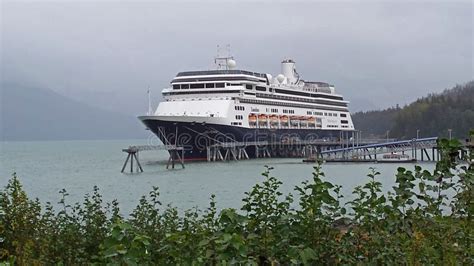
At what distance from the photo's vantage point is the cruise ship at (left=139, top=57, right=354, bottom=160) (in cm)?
6044

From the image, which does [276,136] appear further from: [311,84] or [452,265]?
[452,265]

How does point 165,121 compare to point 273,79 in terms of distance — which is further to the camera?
point 273,79

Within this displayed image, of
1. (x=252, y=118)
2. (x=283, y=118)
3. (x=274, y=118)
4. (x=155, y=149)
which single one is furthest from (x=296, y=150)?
(x=155, y=149)

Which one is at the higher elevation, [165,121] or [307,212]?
[165,121]

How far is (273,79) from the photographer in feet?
265

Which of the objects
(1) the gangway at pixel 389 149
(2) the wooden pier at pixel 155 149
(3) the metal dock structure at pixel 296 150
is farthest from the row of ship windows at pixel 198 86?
(1) the gangway at pixel 389 149

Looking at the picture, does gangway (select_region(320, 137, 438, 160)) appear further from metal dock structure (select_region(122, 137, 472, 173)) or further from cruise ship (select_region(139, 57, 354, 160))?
cruise ship (select_region(139, 57, 354, 160))

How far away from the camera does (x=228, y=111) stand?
63031 mm

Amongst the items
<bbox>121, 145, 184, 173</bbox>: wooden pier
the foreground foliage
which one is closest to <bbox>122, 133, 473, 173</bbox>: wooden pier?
<bbox>121, 145, 184, 173</bbox>: wooden pier

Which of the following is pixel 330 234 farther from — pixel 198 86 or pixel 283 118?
pixel 283 118

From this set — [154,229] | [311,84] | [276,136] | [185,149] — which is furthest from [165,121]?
[154,229]

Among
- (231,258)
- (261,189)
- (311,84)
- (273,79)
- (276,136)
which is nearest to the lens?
(231,258)

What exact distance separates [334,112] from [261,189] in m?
83.3

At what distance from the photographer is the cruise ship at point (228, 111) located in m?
60.4
